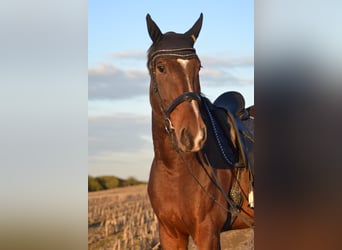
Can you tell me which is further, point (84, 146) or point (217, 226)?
point (217, 226)

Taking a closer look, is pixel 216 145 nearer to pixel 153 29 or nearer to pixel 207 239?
pixel 207 239

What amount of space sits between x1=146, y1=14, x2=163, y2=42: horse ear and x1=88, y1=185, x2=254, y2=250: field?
0.93 meters

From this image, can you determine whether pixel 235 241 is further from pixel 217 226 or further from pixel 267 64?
pixel 267 64

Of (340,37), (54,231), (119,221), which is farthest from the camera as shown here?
(119,221)

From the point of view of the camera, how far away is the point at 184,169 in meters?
3.47

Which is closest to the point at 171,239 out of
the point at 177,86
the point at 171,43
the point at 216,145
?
the point at 216,145

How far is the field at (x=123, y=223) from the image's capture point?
363 centimetres

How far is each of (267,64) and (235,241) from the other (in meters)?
4.88

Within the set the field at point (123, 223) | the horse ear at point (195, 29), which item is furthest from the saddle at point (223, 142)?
the field at point (123, 223)

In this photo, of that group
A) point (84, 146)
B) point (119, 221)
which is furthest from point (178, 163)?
point (84, 146)

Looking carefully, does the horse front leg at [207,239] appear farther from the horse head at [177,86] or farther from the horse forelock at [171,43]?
the horse forelock at [171,43]

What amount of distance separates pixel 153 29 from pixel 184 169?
0.89 m

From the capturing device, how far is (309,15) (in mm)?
574

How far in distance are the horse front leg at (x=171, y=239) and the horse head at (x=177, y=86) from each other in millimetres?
687
